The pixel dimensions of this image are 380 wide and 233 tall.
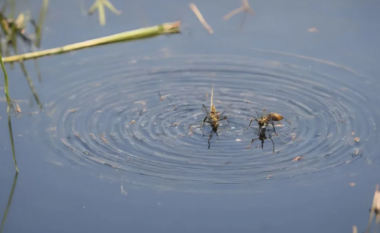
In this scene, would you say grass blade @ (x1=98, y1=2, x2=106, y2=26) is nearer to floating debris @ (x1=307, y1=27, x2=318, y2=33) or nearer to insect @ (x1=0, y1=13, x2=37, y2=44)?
insect @ (x1=0, y1=13, x2=37, y2=44)

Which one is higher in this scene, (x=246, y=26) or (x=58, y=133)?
(x=246, y=26)

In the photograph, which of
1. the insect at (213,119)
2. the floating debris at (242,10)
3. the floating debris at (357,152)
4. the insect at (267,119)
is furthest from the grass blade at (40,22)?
the floating debris at (357,152)

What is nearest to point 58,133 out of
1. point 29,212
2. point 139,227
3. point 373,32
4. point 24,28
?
point 29,212

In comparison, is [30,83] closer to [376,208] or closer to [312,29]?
[312,29]

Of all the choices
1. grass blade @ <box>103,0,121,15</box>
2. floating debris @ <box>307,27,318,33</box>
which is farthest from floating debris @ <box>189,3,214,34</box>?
floating debris @ <box>307,27,318,33</box>

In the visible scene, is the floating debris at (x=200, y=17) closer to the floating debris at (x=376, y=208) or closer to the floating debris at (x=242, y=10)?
the floating debris at (x=242, y=10)

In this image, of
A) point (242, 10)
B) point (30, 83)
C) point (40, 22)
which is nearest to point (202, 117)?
point (30, 83)

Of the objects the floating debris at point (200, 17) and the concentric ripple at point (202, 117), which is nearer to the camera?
the concentric ripple at point (202, 117)

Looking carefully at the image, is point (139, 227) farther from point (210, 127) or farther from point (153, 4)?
point (153, 4)

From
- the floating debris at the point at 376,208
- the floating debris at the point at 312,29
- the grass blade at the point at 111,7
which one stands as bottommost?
the floating debris at the point at 376,208
